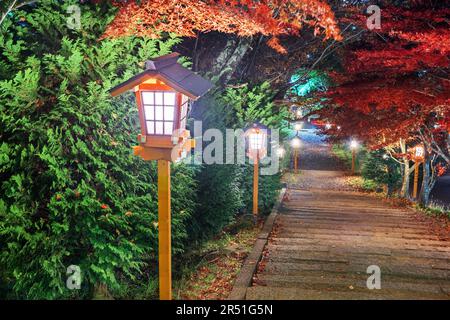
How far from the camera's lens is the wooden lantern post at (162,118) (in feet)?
14.2

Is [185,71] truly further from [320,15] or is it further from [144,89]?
[320,15]

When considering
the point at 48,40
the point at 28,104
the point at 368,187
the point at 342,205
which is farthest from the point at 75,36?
the point at 368,187

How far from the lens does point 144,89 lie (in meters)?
4.41

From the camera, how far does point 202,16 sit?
8523mm

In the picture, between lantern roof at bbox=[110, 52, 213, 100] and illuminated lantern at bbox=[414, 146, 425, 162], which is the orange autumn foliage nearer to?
lantern roof at bbox=[110, 52, 213, 100]

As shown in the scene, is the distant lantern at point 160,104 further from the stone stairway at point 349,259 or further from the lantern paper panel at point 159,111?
the stone stairway at point 349,259

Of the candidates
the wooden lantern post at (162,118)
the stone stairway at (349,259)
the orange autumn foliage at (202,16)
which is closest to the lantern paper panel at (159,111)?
the wooden lantern post at (162,118)

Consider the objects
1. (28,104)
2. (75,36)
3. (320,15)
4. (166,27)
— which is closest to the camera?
(28,104)

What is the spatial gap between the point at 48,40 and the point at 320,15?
6588 millimetres

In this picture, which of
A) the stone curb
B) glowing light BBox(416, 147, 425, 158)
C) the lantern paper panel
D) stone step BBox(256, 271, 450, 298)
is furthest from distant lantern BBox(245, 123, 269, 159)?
glowing light BBox(416, 147, 425, 158)

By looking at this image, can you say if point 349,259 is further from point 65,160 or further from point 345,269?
point 65,160

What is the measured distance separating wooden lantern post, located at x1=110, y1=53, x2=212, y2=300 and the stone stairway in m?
2.12

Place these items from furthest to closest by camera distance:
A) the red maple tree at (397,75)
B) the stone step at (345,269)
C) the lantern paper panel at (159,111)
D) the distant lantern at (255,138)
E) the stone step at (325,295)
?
1. the distant lantern at (255,138)
2. the red maple tree at (397,75)
3. the stone step at (345,269)
4. the stone step at (325,295)
5. the lantern paper panel at (159,111)

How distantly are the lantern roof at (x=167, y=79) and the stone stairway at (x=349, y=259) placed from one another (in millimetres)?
3339
